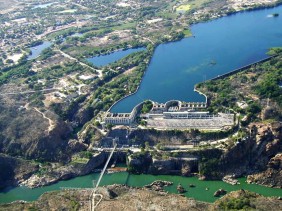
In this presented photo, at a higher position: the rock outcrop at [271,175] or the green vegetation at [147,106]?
the green vegetation at [147,106]

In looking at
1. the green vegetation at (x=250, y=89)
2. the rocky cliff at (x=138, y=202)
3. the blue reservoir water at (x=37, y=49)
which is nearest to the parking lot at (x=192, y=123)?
the green vegetation at (x=250, y=89)

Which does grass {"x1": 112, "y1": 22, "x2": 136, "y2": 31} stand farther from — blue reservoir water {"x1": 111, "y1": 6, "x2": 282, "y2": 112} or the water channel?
blue reservoir water {"x1": 111, "y1": 6, "x2": 282, "y2": 112}

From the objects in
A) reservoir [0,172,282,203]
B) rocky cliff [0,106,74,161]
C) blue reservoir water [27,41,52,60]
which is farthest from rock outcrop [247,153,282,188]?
blue reservoir water [27,41,52,60]

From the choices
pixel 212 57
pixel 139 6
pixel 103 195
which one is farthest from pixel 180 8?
pixel 103 195

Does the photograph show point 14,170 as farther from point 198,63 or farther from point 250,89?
point 198,63

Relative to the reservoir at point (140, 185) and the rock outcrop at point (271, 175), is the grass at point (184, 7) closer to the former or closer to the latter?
the reservoir at point (140, 185)
